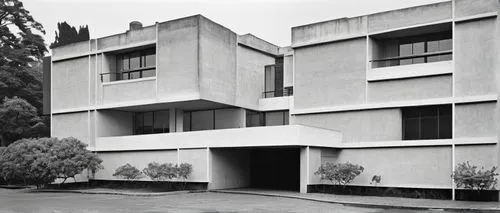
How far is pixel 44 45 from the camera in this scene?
50.6m

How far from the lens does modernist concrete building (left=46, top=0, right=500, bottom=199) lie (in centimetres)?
2609

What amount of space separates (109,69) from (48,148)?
6.75 metres

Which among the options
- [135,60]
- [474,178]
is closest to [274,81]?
[135,60]

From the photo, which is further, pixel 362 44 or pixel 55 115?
pixel 55 115

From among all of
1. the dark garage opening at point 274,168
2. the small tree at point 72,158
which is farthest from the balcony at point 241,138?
the dark garage opening at point 274,168

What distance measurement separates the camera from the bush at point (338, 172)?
2709cm

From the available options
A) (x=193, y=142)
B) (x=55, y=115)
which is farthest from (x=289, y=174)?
(x=55, y=115)

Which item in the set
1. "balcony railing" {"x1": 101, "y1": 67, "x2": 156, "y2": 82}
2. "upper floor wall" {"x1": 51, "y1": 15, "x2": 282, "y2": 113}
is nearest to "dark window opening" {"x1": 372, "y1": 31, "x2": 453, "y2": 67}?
"upper floor wall" {"x1": 51, "y1": 15, "x2": 282, "y2": 113}

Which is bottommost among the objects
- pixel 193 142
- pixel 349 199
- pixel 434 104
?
pixel 349 199

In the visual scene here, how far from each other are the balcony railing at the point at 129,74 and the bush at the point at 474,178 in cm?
1916

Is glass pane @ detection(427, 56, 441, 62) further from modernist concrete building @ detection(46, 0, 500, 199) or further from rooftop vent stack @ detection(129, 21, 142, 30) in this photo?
rooftop vent stack @ detection(129, 21, 142, 30)

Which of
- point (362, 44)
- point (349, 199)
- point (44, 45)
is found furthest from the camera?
point (44, 45)

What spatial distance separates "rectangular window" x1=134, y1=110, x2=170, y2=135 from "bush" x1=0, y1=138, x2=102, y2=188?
168 inches

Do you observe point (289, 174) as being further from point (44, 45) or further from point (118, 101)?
point (44, 45)
